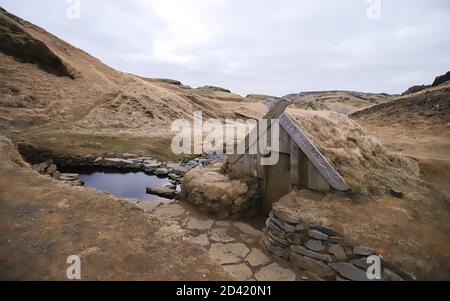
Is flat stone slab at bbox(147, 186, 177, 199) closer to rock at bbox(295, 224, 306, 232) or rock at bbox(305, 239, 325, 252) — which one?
rock at bbox(295, 224, 306, 232)

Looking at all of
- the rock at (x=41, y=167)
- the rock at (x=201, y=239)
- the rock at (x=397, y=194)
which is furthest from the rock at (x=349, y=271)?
the rock at (x=41, y=167)

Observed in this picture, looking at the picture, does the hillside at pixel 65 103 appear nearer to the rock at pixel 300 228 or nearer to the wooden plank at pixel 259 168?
the wooden plank at pixel 259 168

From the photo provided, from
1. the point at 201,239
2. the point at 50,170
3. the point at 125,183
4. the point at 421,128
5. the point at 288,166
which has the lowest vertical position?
the point at 201,239

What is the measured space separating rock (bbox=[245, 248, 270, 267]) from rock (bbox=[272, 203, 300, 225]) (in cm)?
101

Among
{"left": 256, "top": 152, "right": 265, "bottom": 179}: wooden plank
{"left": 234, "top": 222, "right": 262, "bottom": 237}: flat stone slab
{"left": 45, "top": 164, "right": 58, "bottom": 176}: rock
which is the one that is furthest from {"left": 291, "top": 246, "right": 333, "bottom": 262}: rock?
{"left": 45, "top": 164, "right": 58, "bottom": 176}: rock

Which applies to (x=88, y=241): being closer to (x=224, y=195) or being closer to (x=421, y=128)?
(x=224, y=195)

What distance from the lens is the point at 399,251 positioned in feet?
14.1

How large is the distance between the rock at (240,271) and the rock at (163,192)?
15.8 feet

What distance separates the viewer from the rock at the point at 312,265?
4832 millimetres

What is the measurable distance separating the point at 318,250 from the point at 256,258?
1.43 meters

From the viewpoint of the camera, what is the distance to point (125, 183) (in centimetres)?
1140

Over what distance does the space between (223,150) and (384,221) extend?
1317cm

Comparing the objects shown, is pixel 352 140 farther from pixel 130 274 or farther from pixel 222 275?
pixel 130 274

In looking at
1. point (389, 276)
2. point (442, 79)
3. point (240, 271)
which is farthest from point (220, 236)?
point (442, 79)
